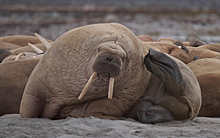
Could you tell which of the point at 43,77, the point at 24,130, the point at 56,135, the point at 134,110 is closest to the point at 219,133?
the point at 134,110

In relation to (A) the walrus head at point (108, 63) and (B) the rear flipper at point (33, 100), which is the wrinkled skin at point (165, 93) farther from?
(B) the rear flipper at point (33, 100)

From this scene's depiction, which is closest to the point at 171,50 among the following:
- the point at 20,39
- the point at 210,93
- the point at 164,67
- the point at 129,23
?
the point at 210,93

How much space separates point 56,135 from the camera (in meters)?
2.06

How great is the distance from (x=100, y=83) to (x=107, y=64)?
0.42m

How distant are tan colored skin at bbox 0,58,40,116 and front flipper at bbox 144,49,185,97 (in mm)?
1581

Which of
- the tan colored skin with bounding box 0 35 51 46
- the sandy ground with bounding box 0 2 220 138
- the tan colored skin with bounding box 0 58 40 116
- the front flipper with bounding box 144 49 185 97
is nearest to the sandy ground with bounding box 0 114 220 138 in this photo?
the sandy ground with bounding box 0 2 220 138

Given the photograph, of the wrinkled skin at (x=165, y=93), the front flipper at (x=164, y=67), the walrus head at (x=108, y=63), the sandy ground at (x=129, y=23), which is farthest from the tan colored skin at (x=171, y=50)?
the sandy ground at (x=129, y=23)

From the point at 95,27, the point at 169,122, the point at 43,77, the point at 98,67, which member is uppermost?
the point at 95,27

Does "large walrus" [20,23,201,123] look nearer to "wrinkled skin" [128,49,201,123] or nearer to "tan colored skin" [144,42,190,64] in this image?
"wrinkled skin" [128,49,201,123]

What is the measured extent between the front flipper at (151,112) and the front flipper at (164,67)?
0.24 m

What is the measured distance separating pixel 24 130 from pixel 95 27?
1310mm

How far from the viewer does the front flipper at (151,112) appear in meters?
2.86

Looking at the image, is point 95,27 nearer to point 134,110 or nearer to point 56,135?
point 134,110

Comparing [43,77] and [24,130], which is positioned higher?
[43,77]
